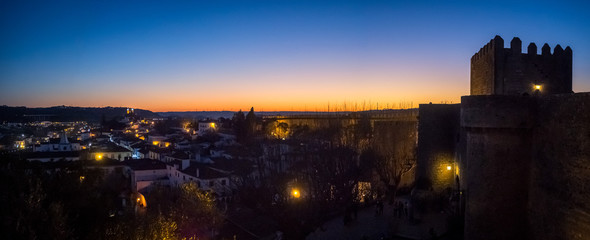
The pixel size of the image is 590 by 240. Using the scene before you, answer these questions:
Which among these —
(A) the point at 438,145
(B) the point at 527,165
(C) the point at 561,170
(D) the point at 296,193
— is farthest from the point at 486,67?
(D) the point at 296,193

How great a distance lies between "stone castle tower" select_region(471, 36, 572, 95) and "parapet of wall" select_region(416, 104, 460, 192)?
11.0 ft

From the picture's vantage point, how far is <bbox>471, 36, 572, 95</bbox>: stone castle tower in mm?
15188

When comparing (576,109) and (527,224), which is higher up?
(576,109)

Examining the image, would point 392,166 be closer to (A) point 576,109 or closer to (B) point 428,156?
(B) point 428,156

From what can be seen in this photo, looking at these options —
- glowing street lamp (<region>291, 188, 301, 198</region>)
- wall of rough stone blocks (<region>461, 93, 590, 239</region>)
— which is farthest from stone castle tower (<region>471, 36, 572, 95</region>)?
glowing street lamp (<region>291, 188, 301, 198</region>)

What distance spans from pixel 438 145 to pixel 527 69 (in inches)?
211

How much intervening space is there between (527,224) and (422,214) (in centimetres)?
704

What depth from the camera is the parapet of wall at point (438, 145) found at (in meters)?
18.6

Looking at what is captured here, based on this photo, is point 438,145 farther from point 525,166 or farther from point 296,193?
point 525,166

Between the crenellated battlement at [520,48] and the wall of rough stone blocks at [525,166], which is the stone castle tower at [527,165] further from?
the crenellated battlement at [520,48]

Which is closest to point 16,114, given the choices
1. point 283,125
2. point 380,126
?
point 283,125

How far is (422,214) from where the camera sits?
18.0 meters

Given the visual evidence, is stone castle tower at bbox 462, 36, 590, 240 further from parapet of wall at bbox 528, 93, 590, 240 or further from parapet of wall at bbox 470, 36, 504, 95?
parapet of wall at bbox 470, 36, 504, 95

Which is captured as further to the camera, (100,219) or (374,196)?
(374,196)
